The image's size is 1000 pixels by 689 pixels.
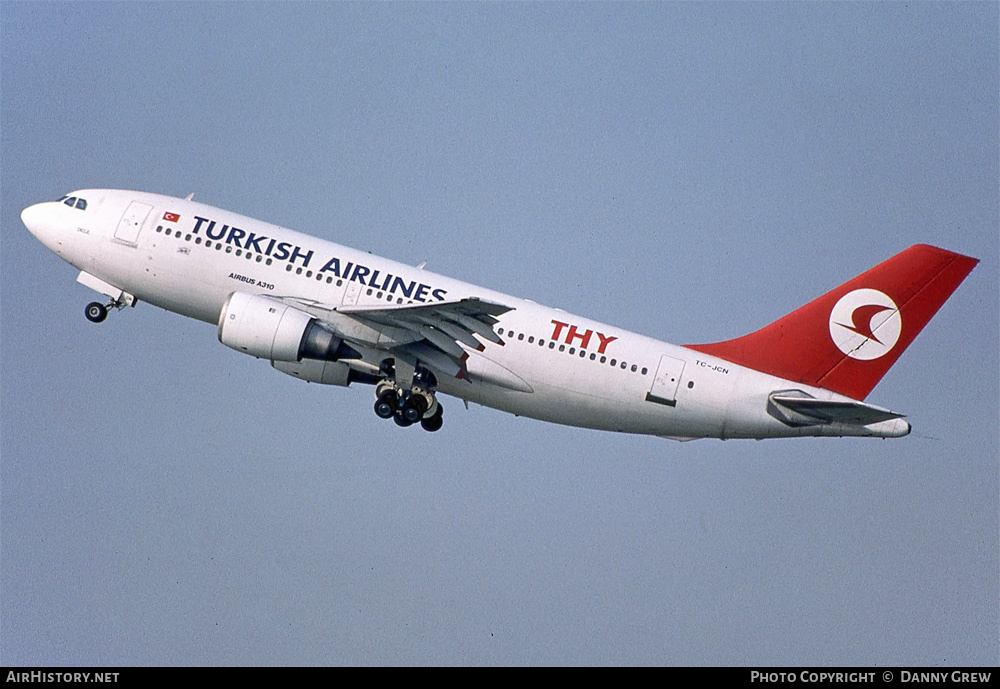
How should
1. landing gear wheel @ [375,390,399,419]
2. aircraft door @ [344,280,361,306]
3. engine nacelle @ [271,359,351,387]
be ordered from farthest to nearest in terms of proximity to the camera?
engine nacelle @ [271,359,351,387] < landing gear wheel @ [375,390,399,419] < aircraft door @ [344,280,361,306]

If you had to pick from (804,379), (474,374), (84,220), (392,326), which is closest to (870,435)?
(804,379)

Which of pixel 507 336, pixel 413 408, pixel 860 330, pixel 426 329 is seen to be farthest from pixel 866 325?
pixel 413 408

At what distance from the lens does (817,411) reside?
124 feet

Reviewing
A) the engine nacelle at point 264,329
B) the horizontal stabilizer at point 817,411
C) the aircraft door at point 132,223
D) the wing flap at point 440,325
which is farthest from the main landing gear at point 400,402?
the horizontal stabilizer at point 817,411

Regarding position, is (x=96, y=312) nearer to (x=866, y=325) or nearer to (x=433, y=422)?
(x=433, y=422)

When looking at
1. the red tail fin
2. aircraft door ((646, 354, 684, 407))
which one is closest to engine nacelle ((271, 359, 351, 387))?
aircraft door ((646, 354, 684, 407))

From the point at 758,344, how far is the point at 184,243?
17.2 m

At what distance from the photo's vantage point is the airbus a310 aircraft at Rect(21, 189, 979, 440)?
3847 centimetres

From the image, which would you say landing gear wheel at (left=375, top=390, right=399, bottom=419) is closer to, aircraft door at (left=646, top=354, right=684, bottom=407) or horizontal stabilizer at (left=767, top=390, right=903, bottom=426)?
aircraft door at (left=646, top=354, right=684, bottom=407)

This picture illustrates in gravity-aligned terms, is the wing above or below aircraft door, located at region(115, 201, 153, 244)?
below

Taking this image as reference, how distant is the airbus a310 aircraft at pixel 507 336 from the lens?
38.5 m

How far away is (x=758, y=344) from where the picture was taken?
4000 centimetres

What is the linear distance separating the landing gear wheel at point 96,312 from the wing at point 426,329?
686 cm

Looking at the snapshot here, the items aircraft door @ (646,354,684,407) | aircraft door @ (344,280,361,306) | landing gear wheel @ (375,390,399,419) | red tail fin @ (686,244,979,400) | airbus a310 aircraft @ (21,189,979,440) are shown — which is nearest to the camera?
airbus a310 aircraft @ (21,189,979,440)
